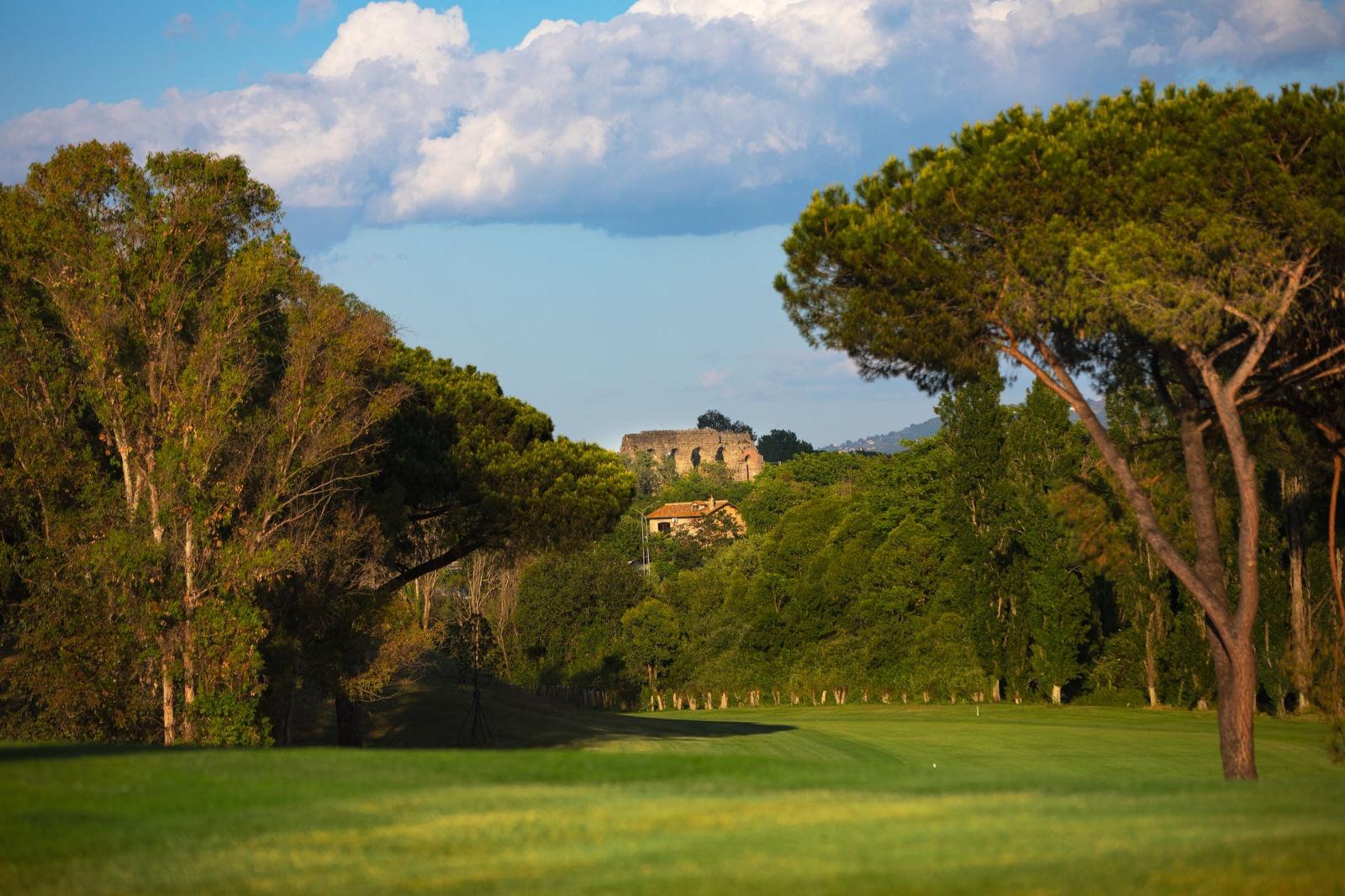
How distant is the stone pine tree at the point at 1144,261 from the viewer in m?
18.3

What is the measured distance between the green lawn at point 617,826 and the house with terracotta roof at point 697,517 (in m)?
73.5

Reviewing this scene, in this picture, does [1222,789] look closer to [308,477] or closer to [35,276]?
[308,477]

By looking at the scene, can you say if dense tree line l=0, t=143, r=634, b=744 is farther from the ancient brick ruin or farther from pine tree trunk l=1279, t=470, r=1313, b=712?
the ancient brick ruin

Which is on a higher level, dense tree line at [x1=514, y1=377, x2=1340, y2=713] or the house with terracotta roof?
the house with terracotta roof

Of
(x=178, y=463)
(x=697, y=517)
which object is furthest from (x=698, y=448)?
(x=178, y=463)

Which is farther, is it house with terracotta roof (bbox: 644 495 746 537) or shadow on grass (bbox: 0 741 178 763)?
house with terracotta roof (bbox: 644 495 746 537)

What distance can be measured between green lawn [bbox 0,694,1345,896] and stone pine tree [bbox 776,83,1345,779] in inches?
260

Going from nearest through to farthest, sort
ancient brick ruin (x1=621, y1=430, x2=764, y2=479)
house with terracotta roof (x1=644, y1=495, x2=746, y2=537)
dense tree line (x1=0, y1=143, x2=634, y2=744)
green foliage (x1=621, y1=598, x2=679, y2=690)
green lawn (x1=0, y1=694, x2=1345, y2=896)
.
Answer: green lawn (x1=0, y1=694, x2=1345, y2=896), dense tree line (x1=0, y1=143, x2=634, y2=744), green foliage (x1=621, y1=598, x2=679, y2=690), house with terracotta roof (x1=644, y1=495, x2=746, y2=537), ancient brick ruin (x1=621, y1=430, x2=764, y2=479)

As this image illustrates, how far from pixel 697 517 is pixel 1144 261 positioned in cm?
7676

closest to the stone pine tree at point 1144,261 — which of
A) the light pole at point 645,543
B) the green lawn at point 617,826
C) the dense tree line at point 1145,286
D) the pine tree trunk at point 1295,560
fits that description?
the dense tree line at point 1145,286

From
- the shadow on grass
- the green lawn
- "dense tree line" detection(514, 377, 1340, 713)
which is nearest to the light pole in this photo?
"dense tree line" detection(514, 377, 1340, 713)

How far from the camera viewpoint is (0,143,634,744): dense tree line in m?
22.7

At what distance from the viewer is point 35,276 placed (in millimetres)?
23656

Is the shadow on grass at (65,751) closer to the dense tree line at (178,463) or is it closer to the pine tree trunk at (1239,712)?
the dense tree line at (178,463)
